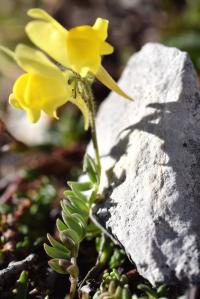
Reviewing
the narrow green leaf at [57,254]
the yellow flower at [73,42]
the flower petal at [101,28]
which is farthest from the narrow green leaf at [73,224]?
the flower petal at [101,28]

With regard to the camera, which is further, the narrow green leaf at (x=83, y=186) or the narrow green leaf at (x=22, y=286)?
the narrow green leaf at (x=83, y=186)

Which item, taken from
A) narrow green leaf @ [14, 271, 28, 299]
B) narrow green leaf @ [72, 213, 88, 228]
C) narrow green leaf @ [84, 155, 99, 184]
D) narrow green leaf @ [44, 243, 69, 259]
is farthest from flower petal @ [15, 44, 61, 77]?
narrow green leaf @ [14, 271, 28, 299]

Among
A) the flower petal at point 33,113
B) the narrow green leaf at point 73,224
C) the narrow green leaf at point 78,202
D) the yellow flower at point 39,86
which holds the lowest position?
the narrow green leaf at point 78,202

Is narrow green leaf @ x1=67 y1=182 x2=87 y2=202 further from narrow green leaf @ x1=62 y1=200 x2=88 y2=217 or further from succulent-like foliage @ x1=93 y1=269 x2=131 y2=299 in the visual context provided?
succulent-like foliage @ x1=93 y1=269 x2=131 y2=299

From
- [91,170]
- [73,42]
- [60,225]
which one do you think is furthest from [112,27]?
[60,225]

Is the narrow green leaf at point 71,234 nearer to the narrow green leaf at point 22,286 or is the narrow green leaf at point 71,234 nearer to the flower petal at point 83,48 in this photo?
the narrow green leaf at point 22,286

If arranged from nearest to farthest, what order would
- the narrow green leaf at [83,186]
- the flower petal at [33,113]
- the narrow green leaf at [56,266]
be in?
the narrow green leaf at [56,266], the flower petal at [33,113], the narrow green leaf at [83,186]

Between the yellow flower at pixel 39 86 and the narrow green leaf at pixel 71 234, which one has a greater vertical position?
the yellow flower at pixel 39 86

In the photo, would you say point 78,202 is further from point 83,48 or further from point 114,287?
point 83,48

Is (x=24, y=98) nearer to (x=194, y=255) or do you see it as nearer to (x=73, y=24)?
(x=194, y=255)

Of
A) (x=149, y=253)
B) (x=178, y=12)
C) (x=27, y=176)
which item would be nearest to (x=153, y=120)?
(x=149, y=253)
